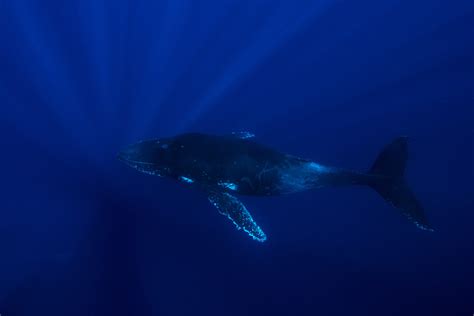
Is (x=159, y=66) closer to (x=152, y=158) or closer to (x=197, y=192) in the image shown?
(x=197, y=192)

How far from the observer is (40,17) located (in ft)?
37.5

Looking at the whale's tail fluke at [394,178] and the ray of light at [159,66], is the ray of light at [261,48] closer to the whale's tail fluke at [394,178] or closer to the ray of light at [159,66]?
the ray of light at [159,66]

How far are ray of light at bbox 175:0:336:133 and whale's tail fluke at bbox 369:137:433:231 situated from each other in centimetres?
855

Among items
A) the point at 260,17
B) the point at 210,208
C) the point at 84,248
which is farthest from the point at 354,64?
the point at 84,248

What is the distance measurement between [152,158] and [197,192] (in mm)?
6876

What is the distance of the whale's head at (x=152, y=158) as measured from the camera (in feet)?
22.1

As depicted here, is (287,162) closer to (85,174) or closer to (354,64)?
(85,174)

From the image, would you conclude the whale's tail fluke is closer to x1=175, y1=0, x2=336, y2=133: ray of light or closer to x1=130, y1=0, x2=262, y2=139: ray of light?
x1=175, y1=0, x2=336, y2=133: ray of light

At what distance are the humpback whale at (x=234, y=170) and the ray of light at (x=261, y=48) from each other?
740cm

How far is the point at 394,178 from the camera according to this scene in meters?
7.43

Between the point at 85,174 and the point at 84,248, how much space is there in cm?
301

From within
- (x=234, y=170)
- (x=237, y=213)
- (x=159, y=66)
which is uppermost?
(x=159, y=66)

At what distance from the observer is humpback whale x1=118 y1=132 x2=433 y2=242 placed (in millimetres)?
6441

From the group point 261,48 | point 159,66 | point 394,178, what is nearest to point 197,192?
point 159,66
